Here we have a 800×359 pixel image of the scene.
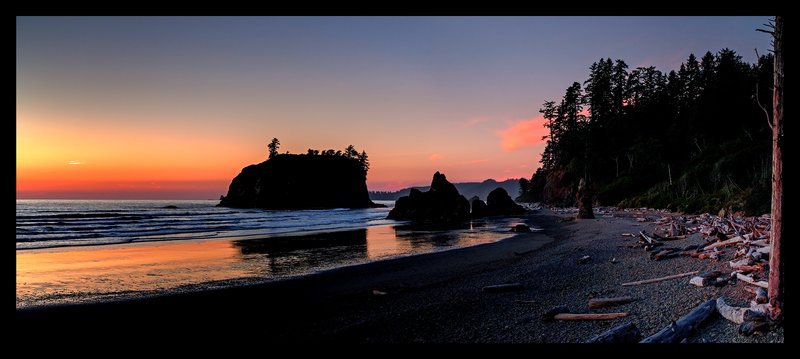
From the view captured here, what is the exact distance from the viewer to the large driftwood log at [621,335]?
4.72 m

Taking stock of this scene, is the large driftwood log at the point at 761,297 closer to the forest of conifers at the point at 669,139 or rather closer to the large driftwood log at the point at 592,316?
the large driftwood log at the point at 592,316

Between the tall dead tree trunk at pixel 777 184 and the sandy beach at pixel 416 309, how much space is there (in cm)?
48

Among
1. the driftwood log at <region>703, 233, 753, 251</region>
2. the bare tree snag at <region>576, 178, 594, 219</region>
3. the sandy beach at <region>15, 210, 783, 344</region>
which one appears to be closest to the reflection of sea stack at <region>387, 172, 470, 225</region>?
the bare tree snag at <region>576, 178, 594, 219</region>

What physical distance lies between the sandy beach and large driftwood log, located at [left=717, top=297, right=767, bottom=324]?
0.30ft

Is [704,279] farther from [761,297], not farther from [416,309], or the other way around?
[416,309]

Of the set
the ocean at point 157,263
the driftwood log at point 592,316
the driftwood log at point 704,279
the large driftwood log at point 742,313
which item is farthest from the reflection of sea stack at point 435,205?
the large driftwood log at point 742,313

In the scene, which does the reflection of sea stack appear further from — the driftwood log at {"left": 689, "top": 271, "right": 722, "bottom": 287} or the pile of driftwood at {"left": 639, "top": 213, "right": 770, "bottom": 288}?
the driftwood log at {"left": 689, "top": 271, "right": 722, "bottom": 287}

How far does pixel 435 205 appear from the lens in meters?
43.2

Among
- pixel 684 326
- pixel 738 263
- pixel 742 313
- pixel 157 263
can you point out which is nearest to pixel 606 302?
pixel 684 326

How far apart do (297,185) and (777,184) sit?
346 feet

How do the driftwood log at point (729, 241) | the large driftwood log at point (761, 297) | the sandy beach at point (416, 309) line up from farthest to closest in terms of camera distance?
1. the driftwood log at point (729, 241)
2. the sandy beach at point (416, 309)
3. the large driftwood log at point (761, 297)

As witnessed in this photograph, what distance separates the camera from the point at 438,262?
12750 millimetres
